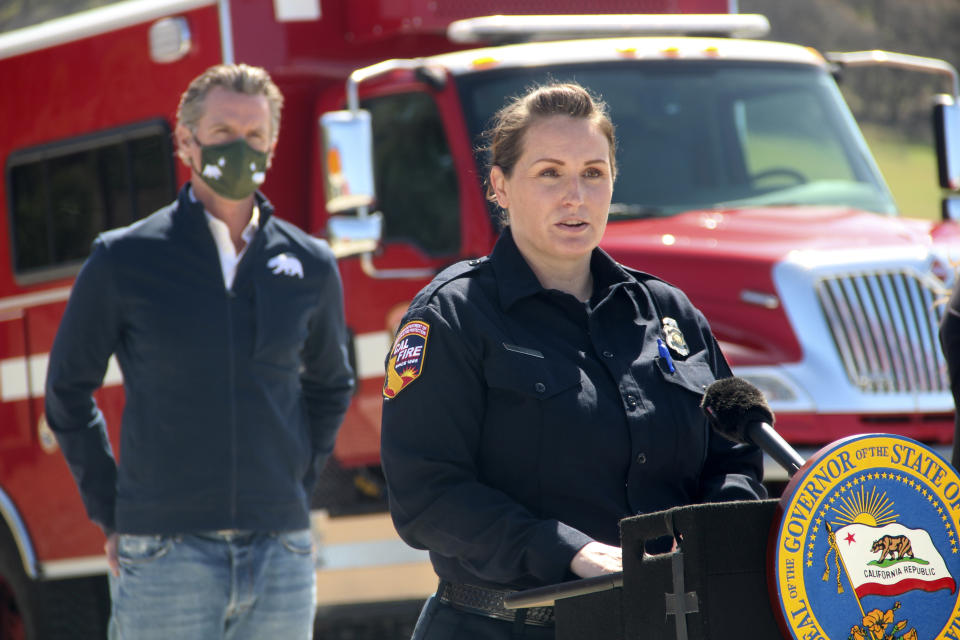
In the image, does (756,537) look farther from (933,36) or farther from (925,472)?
(933,36)

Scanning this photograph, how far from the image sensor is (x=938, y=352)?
5734 mm

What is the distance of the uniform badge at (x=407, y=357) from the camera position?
262cm

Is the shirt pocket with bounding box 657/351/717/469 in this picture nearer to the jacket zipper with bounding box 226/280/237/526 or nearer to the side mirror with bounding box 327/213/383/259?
the jacket zipper with bounding box 226/280/237/526

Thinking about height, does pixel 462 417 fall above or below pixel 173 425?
above

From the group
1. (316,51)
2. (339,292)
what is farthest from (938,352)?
(316,51)

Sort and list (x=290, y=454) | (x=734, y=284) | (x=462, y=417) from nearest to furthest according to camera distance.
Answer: (x=462, y=417), (x=290, y=454), (x=734, y=284)

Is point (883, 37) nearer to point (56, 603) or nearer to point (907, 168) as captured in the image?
point (907, 168)

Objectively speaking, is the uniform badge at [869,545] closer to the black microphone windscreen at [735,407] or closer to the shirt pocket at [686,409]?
the black microphone windscreen at [735,407]

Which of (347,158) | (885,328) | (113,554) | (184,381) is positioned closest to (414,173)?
(347,158)

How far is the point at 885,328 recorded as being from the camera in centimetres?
566

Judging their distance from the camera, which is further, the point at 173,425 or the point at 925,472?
the point at 173,425

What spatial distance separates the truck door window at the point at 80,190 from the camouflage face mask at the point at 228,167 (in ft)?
8.48

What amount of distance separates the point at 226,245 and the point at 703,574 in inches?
89.7

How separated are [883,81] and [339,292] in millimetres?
30231
